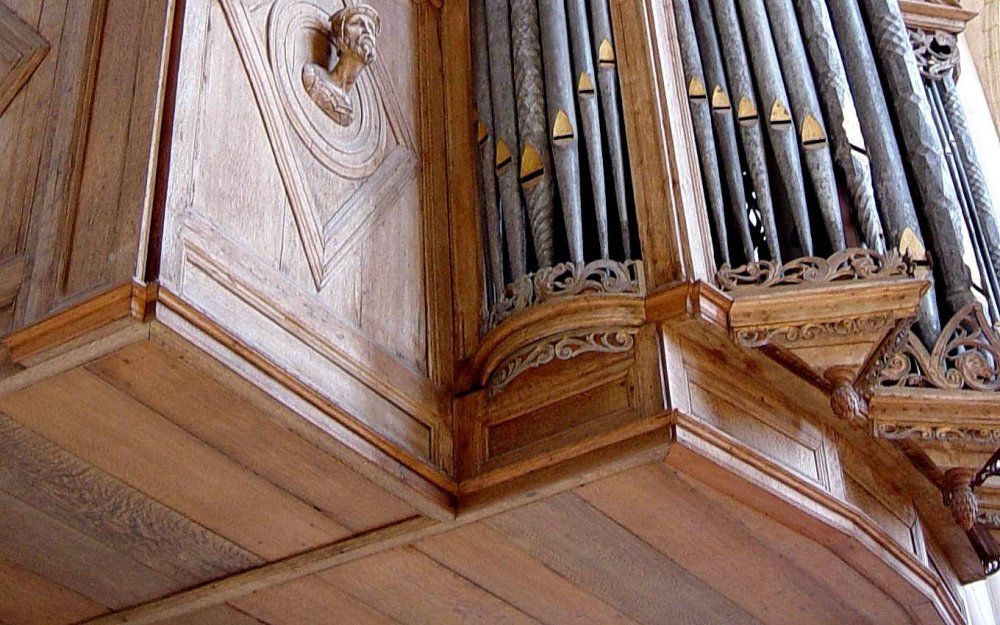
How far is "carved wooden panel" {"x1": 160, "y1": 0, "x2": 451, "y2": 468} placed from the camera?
2.78 m

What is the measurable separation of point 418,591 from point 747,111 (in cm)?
143

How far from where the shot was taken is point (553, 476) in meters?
3.02

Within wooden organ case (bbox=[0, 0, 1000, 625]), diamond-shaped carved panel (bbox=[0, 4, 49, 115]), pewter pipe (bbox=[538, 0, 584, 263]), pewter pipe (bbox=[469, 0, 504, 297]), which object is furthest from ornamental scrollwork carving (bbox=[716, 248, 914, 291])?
diamond-shaped carved panel (bbox=[0, 4, 49, 115])

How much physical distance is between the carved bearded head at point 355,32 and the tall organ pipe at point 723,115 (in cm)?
88

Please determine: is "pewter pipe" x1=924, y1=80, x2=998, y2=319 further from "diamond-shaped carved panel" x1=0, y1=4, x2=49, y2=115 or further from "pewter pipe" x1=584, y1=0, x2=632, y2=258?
"diamond-shaped carved panel" x1=0, y1=4, x2=49, y2=115

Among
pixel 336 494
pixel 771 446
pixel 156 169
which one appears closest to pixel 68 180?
pixel 156 169

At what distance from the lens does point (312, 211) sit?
121 inches

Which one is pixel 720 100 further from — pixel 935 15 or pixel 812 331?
pixel 935 15

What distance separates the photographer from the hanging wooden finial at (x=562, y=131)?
3463mm

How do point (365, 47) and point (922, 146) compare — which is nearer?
point (365, 47)

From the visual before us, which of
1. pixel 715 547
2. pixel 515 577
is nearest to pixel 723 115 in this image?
pixel 715 547

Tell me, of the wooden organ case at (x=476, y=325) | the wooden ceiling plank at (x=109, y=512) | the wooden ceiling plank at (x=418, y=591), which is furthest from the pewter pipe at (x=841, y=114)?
the wooden ceiling plank at (x=109, y=512)

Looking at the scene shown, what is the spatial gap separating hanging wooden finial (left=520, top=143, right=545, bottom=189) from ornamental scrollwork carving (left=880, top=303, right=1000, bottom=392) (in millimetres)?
946

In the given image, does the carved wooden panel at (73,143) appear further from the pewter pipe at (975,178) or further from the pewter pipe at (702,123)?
the pewter pipe at (975,178)
